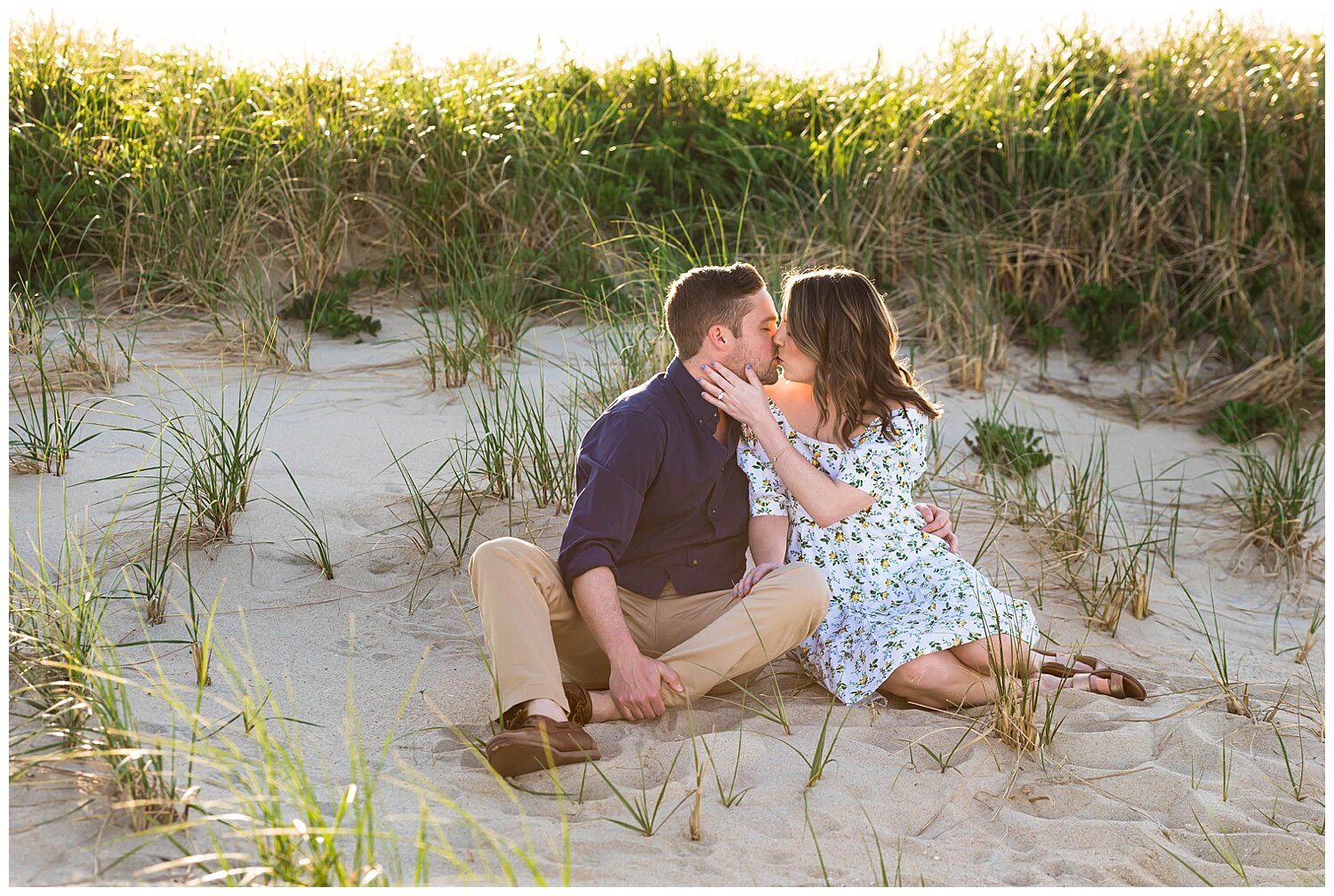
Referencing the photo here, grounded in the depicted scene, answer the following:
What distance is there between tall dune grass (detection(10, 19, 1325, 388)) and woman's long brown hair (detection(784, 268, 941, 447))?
2.65 m

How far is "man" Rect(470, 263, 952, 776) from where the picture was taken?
3.22 m

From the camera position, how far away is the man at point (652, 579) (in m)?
3.22

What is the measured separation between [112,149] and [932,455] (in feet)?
14.9

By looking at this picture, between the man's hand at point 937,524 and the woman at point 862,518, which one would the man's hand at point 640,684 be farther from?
the man's hand at point 937,524

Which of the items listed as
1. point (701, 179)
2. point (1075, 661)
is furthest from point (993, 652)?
point (701, 179)

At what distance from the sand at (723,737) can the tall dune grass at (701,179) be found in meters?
1.42

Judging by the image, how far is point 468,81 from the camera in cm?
735

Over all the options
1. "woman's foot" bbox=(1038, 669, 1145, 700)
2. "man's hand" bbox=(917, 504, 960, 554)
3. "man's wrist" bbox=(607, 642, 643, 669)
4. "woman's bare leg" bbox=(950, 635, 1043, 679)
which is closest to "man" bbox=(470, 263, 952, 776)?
"man's wrist" bbox=(607, 642, 643, 669)

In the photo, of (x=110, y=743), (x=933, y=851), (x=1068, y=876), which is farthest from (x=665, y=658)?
(x=110, y=743)

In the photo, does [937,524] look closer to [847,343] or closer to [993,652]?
[993,652]

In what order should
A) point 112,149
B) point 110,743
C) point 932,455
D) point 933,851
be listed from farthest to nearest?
point 112,149 → point 932,455 → point 933,851 → point 110,743

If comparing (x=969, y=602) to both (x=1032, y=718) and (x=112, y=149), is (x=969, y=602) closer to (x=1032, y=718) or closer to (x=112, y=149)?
(x=1032, y=718)

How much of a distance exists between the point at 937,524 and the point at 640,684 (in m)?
1.18

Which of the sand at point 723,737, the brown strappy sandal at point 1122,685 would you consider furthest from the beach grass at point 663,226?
the brown strappy sandal at point 1122,685
